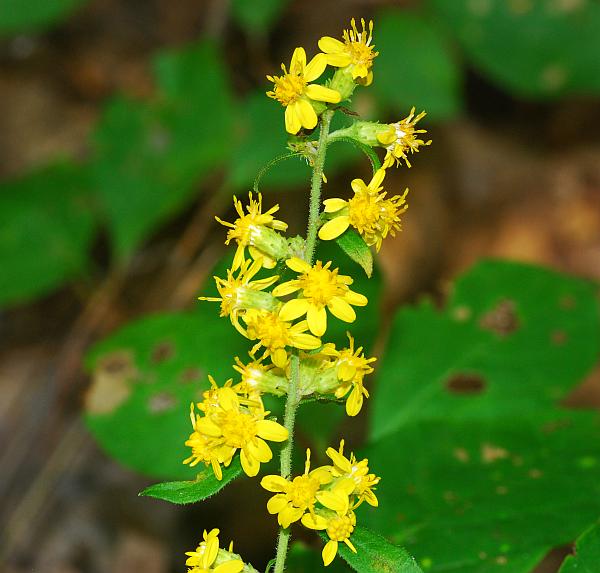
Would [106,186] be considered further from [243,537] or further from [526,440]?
[526,440]

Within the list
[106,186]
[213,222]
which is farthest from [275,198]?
[106,186]

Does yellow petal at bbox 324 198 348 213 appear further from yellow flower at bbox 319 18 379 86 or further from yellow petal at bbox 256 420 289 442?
yellow petal at bbox 256 420 289 442

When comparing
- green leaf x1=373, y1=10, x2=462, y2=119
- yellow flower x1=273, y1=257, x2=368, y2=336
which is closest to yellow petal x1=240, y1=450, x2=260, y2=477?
yellow flower x1=273, y1=257, x2=368, y2=336

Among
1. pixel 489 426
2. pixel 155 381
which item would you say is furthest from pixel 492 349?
pixel 155 381

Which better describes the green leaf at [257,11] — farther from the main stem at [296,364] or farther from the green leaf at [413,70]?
the main stem at [296,364]

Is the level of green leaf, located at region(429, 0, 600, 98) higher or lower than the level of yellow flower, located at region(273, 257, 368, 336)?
lower

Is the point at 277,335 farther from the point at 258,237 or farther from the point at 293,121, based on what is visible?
the point at 293,121
